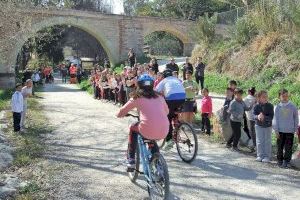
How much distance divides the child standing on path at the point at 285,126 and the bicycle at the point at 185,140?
57.4 inches

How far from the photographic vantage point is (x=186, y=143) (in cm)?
782

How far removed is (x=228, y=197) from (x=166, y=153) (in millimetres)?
2618

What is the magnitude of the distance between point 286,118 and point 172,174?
2191mm

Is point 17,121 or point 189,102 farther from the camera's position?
point 17,121

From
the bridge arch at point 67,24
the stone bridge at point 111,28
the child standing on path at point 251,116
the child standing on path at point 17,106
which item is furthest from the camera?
the bridge arch at point 67,24

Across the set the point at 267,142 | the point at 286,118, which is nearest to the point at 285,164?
the point at 267,142

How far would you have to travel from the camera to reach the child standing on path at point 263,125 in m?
8.12

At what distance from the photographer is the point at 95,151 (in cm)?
895

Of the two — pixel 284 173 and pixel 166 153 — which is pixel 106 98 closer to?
pixel 166 153

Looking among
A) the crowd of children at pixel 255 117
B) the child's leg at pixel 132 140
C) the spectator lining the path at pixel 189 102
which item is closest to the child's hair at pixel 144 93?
the crowd of children at pixel 255 117

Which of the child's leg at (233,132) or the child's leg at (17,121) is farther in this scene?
the child's leg at (17,121)

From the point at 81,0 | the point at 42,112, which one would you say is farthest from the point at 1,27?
the point at 81,0

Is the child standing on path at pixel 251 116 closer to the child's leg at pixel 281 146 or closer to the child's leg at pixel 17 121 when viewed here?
the child's leg at pixel 281 146

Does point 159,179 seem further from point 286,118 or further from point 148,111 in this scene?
point 286,118
